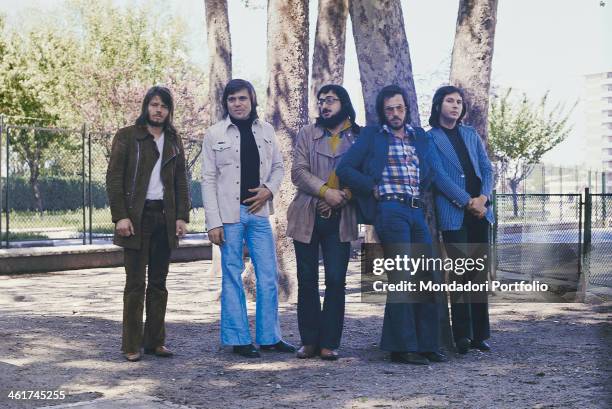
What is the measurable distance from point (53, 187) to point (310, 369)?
38.8 ft

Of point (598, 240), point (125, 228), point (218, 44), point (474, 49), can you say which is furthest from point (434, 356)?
point (598, 240)

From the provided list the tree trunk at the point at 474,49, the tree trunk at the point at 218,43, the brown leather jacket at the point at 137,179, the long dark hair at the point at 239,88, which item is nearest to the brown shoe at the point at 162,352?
the brown leather jacket at the point at 137,179

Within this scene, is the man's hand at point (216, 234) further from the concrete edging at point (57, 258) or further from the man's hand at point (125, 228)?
the concrete edging at point (57, 258)

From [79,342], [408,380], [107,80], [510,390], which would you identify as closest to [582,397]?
[510,390]

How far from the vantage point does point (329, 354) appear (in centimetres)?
734

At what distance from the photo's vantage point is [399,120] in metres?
7.13

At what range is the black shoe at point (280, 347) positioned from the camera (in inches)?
305

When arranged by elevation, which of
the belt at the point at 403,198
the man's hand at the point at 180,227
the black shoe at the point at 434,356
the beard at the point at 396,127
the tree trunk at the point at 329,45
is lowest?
the black shoe at the point at 434,356

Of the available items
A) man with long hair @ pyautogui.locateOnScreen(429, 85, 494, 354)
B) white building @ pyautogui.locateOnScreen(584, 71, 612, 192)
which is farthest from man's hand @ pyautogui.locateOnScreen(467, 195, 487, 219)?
white building @ pyautogui.locateOnScreen(584, 71, 612, 192)

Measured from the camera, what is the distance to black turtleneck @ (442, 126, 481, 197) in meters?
7.63

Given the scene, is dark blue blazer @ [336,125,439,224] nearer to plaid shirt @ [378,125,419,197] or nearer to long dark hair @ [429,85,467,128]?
plaid shirt @ [378,125,419,197]

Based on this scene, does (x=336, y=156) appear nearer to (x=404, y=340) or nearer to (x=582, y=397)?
(x=404, y=340)

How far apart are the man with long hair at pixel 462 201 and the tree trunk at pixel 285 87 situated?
4.03 m

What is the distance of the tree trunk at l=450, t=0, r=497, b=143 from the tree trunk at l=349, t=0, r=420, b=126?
1.91 feet
